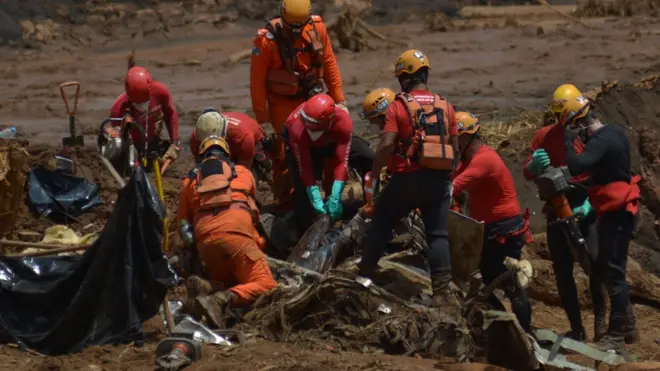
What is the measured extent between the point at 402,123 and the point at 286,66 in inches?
104

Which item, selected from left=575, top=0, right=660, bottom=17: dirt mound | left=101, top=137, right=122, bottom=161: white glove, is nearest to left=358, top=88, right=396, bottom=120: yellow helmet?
left=101, top=137, right=122, bottom=161: white glove

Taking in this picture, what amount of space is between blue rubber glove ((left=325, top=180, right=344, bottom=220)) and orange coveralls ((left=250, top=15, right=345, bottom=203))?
32.7 inches

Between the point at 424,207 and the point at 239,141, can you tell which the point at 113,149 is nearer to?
the point at 239,141

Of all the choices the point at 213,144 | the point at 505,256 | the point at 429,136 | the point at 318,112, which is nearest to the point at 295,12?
the point at 318,112

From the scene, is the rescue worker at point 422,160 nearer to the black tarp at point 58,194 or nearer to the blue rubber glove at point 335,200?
the blue rubber glove at point 335,200

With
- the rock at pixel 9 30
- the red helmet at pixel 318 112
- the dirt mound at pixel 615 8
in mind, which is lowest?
the dirt mound at pixel 615 8

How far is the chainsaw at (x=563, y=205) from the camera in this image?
10.6 m

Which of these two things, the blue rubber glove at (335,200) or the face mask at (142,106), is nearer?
the blue rubber glove at (335,200)

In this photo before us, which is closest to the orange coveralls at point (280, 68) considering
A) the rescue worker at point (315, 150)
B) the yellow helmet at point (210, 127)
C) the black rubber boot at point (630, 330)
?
the rescue worker at point (315, 150)

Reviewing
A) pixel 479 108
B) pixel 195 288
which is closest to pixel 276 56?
pixel 195 288

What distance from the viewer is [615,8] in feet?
93.2

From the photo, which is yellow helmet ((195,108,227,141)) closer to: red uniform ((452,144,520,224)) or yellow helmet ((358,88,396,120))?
yellow helmet ((358,88,396,120))

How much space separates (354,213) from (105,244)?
3.16m

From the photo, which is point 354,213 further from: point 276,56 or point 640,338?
point 640,338
